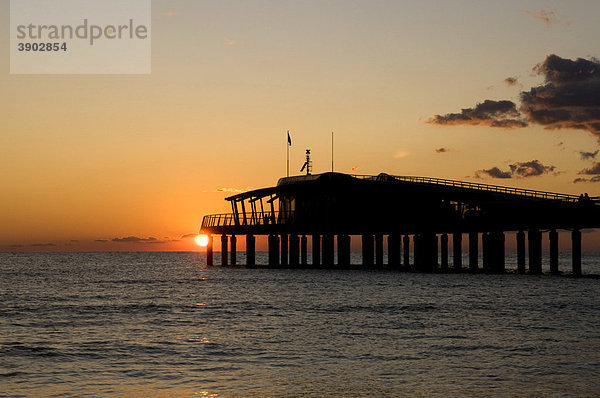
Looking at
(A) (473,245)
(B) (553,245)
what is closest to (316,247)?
(A) (473,245)

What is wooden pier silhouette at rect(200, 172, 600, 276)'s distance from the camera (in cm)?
6712

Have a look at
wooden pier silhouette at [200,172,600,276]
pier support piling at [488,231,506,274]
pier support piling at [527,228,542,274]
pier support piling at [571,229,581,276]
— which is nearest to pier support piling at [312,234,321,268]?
wooden pier silhouette at [200,172,600,276]

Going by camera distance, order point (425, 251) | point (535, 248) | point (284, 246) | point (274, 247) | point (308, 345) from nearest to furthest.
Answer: point (308, 345), point (535, 248), point (425, 251), point (274, 247), point (284, 246)

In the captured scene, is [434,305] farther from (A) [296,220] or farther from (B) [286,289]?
(A) [296,220]

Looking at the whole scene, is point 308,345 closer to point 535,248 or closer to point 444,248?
point 535,248

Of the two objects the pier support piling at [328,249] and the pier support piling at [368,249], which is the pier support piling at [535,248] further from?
the pier support piling at [328,249]

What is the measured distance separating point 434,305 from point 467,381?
2397 centimetres

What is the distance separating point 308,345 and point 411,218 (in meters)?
49.5

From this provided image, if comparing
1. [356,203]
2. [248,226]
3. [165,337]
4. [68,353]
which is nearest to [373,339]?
[165,337]

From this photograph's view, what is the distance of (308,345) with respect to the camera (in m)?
28.8

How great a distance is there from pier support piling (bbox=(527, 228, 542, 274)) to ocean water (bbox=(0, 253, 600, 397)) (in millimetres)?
14049

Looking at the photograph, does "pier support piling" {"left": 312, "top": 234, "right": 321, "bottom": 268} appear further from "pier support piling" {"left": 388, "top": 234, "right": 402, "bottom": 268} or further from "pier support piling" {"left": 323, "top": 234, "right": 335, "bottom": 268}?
"pier support piling" {"left": 388, "top": 234, "right": 402, "bottom": 268}

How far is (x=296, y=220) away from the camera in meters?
84.8

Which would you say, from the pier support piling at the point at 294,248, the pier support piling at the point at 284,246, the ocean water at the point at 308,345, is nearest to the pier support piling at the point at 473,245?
the ocean water at the point at 308,345
